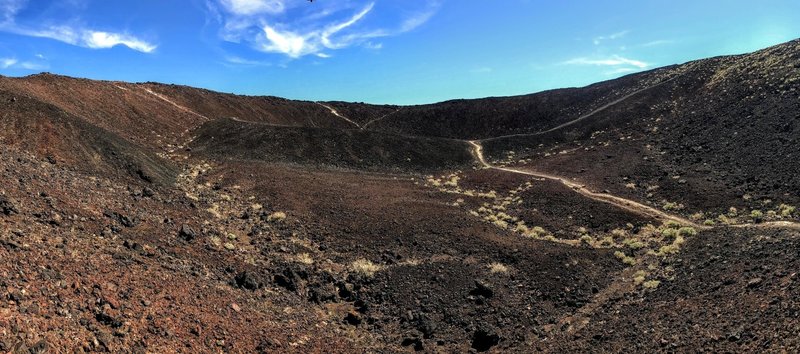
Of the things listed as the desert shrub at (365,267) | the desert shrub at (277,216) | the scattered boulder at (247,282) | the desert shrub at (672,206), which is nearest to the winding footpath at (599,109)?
the desert shrub at (672,206)

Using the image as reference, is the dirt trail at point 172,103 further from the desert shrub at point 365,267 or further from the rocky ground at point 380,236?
the desert shrub at point 365,267

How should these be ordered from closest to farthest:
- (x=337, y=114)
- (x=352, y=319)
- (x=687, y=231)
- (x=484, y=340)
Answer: (x=484, y=340) < (x=352, y=319) < (x=687, y=231) < (x=337, y=114)

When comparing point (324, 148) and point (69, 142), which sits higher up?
point (69, 142)

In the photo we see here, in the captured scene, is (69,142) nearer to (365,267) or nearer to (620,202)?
(365,267)

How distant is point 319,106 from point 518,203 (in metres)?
41.7

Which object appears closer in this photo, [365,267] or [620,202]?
[365,267]

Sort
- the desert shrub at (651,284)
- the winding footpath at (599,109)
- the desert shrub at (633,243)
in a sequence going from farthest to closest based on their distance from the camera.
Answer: the winding footpath at (599,109) → the desert shrub at (633,243) → the desert shrub at (651,284)

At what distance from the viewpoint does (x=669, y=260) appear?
15.9m

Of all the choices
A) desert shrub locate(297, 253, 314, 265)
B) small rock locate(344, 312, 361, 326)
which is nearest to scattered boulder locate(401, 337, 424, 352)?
small rock locate(344, 312, 361, 326)

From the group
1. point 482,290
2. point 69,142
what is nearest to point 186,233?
point 69,142

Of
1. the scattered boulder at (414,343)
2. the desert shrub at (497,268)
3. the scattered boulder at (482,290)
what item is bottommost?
the scattered boulder at (414,343)

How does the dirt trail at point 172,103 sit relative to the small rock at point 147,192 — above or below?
above

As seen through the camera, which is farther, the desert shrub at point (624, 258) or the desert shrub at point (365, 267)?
the desert shrub at point (624, 258)

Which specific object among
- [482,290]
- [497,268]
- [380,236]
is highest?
[380,236]
